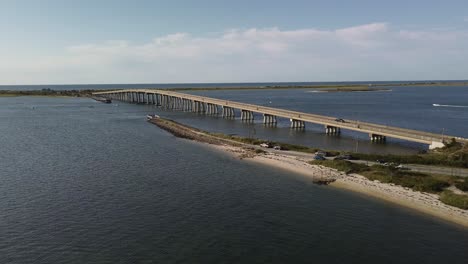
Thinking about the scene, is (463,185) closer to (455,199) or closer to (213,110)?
(455,199)

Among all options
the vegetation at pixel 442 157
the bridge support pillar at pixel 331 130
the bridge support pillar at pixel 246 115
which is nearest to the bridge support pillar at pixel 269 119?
the bridge support pillar at pixel 246 115

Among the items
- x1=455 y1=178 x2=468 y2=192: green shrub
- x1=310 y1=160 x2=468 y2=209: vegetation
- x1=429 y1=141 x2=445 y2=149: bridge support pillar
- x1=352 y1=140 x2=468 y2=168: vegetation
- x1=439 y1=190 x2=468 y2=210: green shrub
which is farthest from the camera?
x1=429 y1=141 x2=445 y2=149: bridge support pillar

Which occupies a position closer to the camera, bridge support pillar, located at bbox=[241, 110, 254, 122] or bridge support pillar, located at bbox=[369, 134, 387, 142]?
bridge support pillar, located at bbox=[369, 134, 387, 142]

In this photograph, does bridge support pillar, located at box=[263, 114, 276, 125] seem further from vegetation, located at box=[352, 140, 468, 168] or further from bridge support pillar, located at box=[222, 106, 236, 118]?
vegetation, located at box=[352, 140, 468, 168]

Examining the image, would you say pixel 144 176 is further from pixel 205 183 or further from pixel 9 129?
pixel 9 129

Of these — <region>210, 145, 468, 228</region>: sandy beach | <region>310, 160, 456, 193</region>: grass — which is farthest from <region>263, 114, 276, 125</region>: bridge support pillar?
<region>310, 160, 456, 193</region>: grass

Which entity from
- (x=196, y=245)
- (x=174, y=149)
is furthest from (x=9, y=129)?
(x=196, y=245)

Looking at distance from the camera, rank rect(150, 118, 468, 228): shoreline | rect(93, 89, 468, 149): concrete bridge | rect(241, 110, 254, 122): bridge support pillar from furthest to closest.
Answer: rect(241, 110, 254, 122): bridge support pillar → rect(93, 89, 468, 149): concrete bridge → rect(150, 118, 468, 228): shoreline
